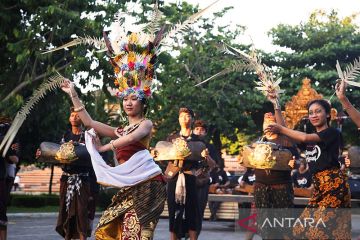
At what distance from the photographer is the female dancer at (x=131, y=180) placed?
7.36 metres

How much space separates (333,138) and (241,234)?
8.19m

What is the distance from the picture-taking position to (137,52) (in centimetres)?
784

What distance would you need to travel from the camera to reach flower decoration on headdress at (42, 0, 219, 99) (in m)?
7.74

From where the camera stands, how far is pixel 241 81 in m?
32.6

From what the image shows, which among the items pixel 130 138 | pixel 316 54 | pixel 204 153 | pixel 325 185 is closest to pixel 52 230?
pixel 204 153

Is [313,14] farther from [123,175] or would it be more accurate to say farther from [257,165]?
[123,175]

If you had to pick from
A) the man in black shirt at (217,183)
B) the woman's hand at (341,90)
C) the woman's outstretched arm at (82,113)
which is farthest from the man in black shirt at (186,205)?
the man in black shirt at (217,183)

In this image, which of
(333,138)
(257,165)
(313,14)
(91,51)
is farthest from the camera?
(313,14)

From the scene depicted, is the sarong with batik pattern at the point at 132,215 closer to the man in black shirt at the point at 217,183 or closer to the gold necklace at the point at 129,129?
the gold necklace at the point at 129,129

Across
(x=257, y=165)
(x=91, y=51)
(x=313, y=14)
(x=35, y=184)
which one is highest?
(x=313, y=14)

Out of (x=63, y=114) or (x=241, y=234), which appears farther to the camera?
(x=63, y=114)

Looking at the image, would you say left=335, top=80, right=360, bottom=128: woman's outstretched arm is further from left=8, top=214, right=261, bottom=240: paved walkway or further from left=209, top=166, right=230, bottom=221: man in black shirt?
left=209, top=166, right=230, bottom=221: man in black shirt

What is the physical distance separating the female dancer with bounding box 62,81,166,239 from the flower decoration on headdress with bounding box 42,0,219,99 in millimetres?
124

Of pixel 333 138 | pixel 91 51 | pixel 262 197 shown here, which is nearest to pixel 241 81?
pixel 91 51
